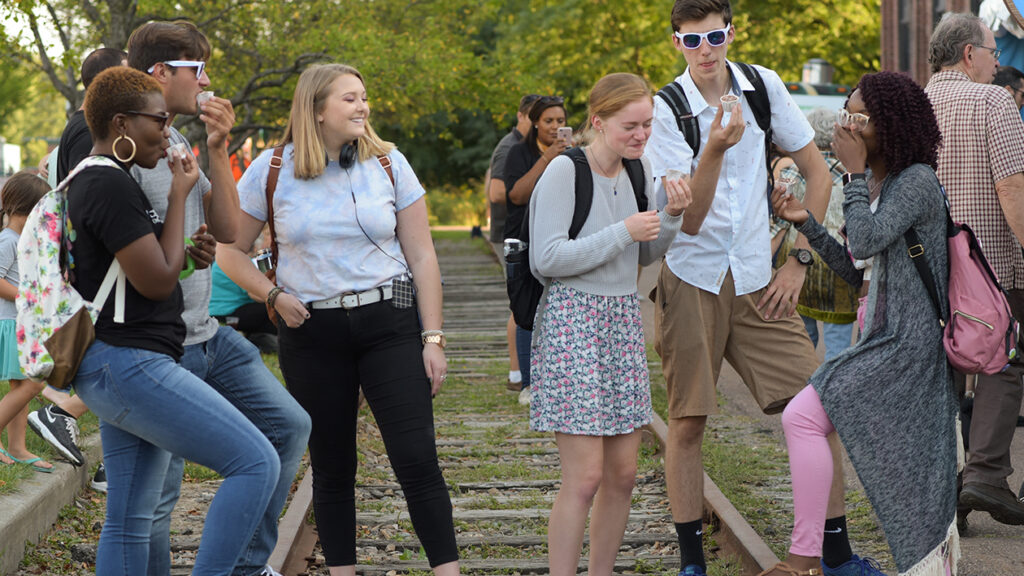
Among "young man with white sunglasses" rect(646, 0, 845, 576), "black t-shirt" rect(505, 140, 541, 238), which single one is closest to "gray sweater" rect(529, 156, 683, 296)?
"young man with white sunglasses" rect(646, 0, 845, 576)

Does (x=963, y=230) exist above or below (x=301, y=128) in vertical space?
below

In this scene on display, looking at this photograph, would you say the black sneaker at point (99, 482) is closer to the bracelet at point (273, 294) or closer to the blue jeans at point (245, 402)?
the blue jeans at point (245, 402)

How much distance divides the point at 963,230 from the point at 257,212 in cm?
252

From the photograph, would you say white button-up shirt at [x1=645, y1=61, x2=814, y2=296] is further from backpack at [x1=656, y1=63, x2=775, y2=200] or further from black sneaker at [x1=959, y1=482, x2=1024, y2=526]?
black sneaker at [x1=959, y1=482, x2=1024, y2=526]

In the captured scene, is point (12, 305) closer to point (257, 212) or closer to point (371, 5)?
point (257, 212)

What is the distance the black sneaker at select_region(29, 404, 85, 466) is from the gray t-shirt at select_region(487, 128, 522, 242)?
3639 millimetres

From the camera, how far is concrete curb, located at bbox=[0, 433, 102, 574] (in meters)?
5.61

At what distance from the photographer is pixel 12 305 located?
22.7 feet

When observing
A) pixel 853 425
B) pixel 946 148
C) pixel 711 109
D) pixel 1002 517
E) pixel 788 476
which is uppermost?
pixel 711 109

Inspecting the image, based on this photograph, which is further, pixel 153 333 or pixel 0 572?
pixel 0 572

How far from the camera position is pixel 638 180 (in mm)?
4754

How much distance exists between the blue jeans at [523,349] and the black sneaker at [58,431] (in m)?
3.57

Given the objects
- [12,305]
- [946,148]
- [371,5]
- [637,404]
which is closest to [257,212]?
[637,404]

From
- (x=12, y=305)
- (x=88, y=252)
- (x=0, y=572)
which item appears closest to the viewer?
(x=88, y=252)
